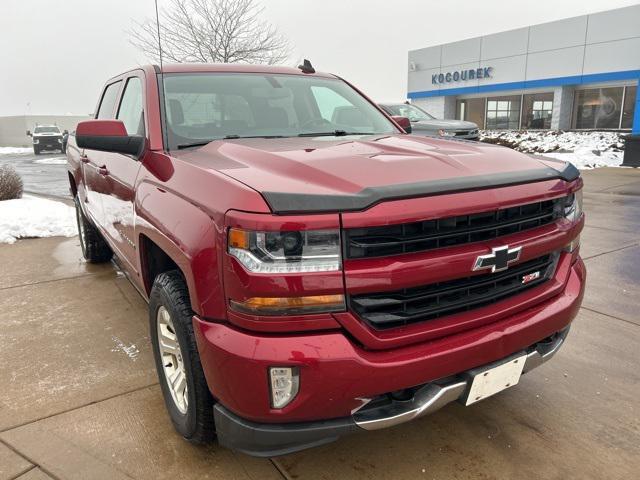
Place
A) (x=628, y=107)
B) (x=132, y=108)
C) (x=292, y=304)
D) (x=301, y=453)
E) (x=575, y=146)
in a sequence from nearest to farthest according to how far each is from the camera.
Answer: (x=292, y=304)
(x=301, y=453)
(x=132, y=108)
(x=575, y=146)
(x=628, y=107)

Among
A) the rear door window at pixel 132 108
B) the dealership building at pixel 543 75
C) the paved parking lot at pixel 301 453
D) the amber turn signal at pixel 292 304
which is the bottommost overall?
the paved parking lot at pixel 301 453

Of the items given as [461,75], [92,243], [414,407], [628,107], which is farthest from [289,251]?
[461,75]

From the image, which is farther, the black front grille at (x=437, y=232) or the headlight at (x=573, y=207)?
the headlight at (x=573, y=207)

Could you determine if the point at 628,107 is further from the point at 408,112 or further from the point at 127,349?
the point at 127,349

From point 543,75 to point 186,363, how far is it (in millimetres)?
25568

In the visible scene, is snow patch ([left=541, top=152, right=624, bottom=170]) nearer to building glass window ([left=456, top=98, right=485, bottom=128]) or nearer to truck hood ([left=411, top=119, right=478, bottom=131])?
truck hood ([left=411, top=119, right=478, bottom=131])

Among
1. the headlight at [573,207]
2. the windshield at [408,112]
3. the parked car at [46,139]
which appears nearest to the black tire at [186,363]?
the headlight at [573,207]

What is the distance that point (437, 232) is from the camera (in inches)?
72.2

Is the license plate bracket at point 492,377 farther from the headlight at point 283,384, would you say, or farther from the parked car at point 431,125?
the parked car at point 431,125

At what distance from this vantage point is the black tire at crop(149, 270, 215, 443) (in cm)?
200

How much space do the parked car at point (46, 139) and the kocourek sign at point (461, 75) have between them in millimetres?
22695

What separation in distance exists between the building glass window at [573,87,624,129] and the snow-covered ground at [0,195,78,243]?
22.4 metres

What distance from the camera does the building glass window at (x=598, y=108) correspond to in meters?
21.9

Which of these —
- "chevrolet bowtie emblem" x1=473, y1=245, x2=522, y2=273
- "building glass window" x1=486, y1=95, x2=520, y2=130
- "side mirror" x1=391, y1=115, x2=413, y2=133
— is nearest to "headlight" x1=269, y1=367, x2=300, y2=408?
"chevrolet bowtie emblem" x1=473, y1=245, x2=522, y2=273
